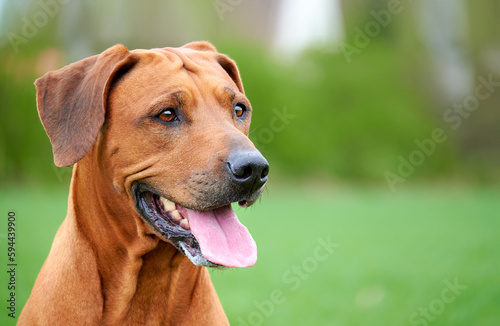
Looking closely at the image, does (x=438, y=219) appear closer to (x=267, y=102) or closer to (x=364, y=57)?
(x=267, y=102)

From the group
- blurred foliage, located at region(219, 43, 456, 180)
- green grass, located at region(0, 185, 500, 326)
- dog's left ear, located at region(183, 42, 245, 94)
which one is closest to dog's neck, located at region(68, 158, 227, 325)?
green grass, located at region(0, 185, 500, 326)

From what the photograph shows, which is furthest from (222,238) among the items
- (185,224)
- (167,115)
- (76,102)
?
(76,102)

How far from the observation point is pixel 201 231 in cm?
313

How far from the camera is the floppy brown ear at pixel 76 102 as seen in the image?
3.14 meters

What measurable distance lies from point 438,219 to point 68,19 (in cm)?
1340

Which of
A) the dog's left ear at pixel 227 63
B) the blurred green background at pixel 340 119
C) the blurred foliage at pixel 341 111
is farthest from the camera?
the blurred foliage at pixel 341 111

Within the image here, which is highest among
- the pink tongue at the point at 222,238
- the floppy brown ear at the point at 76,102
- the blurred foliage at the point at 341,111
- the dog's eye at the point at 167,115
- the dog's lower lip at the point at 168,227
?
the dog's eye at the point at 167,115

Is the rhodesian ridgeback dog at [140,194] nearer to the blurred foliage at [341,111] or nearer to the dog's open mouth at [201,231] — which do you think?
the dog's open mouth at [201,231]

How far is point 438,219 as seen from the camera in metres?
12.4

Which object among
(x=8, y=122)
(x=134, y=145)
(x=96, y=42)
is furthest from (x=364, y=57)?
(x=134, y=145)

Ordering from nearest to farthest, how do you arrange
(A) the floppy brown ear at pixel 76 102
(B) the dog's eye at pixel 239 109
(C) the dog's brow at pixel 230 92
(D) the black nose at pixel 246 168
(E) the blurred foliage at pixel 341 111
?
(D) the black nose at pixel 246 168
(A) the floppy brown ear at pixel 76 102
(C) the dog's brow at pixel 230 92
(B) the dog's eye at pixel 239 109
(E) the blurred foliage at pixel 341 111

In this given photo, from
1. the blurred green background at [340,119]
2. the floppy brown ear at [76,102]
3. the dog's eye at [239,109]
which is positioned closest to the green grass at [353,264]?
the blurred green background at [340,119]

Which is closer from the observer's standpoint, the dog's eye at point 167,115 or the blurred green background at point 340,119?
the dog's eye at point 167,115

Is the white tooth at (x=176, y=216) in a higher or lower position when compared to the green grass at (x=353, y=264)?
higher
